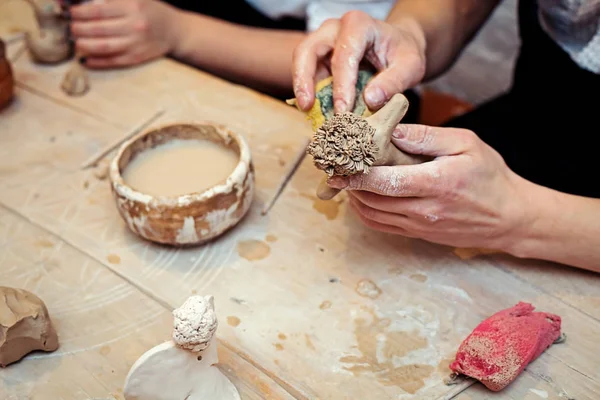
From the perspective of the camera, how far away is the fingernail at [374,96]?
1124 mm

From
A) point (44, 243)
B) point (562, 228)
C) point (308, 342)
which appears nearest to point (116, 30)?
point (44, 243)

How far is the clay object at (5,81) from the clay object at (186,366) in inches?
39.4

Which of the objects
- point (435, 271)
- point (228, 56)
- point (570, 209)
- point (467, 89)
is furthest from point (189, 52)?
point (467, 89)

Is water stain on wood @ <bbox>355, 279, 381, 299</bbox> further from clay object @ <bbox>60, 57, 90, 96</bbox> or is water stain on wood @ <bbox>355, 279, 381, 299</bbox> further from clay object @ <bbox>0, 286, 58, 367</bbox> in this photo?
clay object @ <bbox>60, 57, 90, 96</bbox>

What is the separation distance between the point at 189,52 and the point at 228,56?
4.6 inches

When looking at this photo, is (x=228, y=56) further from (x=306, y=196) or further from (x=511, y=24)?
(x=511, y=24)

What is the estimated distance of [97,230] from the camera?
4.29 feet

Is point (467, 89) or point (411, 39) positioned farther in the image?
point (467, 89)

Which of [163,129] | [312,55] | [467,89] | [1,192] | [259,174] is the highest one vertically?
[312,55]

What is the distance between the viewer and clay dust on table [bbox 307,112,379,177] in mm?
918

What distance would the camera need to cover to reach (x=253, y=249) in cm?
125

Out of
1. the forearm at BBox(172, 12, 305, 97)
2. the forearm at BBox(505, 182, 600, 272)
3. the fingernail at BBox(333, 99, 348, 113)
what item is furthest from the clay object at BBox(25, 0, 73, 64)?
the forearm at BBox(505, 182, 600, 272)

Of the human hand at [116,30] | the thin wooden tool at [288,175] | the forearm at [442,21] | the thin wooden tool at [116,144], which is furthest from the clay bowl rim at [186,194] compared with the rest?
the human hand at [116,30]

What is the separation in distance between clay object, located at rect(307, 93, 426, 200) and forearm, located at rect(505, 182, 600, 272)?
1.07 ft
